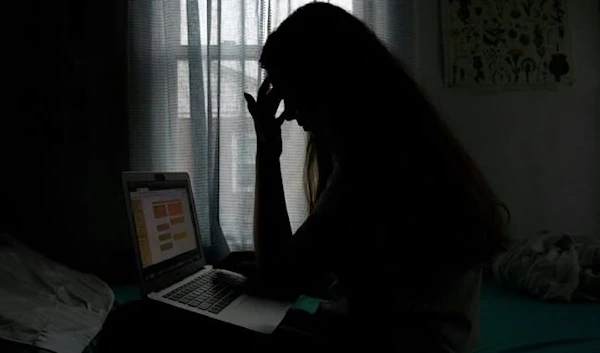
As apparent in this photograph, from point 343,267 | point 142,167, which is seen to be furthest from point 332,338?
point 142,167

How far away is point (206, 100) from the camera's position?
1.86m

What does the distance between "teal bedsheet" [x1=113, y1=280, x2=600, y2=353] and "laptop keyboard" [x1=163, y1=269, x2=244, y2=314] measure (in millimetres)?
545

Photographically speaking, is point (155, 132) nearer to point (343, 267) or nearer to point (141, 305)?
point (141, 305)

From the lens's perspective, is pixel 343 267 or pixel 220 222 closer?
pixel 343 267

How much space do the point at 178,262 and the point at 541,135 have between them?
1815 mm

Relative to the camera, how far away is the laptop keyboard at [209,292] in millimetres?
908

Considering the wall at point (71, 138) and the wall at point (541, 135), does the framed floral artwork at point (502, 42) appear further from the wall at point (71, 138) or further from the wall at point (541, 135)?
the wall at point (71, 138)

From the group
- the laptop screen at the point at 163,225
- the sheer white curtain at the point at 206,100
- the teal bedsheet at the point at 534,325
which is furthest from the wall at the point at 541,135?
the laptop screen at the point at 163,225

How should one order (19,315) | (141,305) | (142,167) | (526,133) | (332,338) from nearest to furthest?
(332,338), (141,305), (19,315), (142,167), (526,133)

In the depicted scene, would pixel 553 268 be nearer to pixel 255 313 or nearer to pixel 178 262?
pixel 255 313

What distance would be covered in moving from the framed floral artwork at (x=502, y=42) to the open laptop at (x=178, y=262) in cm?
143

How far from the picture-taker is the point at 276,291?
3.12 ft

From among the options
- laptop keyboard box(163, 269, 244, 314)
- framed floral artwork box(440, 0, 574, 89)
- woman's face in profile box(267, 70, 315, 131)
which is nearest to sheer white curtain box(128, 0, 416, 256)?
framed floral artwork box(440, 0, 574, 89)

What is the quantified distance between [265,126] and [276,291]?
372 mm
